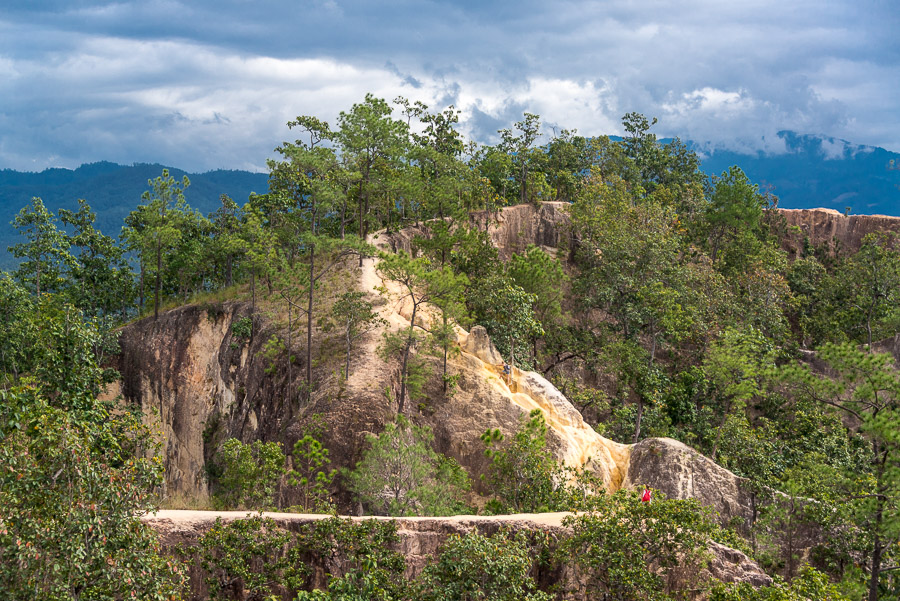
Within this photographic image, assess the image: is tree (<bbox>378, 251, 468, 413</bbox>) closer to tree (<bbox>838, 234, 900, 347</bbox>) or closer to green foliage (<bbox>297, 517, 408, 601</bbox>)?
green foliage (<bbox>297, 517, 408, 601</bbox>)

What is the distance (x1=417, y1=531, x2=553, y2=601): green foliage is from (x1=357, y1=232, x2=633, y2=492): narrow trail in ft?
41.0

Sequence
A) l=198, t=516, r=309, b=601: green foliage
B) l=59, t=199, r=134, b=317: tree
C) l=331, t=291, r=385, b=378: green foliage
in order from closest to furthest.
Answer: l=198, t=516, r=309, b=601: green foliage → l=331, t=291, r=385, b=378: green foliage → l=59, t=199, r=134, b=317: tree

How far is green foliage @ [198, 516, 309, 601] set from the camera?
2141 centimetres

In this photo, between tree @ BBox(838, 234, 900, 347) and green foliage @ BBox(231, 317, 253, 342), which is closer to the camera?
green foliage @ BBox(231, 317, 253, 342)

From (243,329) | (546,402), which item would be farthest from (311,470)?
(243,329)

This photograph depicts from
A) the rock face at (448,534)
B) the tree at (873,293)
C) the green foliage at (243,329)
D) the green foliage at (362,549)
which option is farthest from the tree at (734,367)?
the green foliage at (243,329)

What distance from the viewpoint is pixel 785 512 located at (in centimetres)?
3200

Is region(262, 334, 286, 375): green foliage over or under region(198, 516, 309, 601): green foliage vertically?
over

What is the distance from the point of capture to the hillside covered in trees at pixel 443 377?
20.4 m

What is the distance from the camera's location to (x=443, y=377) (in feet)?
122

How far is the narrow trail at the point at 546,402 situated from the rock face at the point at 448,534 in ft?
29.6

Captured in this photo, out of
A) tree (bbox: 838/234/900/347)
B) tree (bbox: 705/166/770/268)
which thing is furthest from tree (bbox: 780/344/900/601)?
tree (bbox: 705/166/770/268)

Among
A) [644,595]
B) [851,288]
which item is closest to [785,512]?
[644,595]

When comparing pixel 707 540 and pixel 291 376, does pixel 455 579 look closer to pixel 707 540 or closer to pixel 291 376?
pixel 707 540
